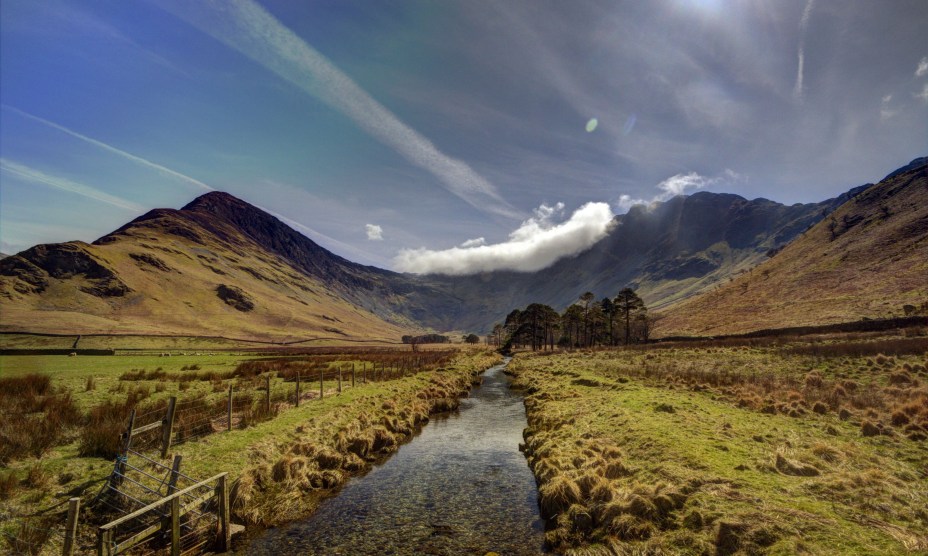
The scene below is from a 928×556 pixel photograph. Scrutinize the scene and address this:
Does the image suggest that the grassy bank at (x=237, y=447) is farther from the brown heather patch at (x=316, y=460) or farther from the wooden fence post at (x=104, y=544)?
the wooden fence post at (x=104, y=544)

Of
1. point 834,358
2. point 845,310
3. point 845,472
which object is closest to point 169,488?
point 845,472

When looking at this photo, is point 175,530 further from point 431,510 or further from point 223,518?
point 431,510

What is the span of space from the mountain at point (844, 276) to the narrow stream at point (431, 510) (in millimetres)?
92570

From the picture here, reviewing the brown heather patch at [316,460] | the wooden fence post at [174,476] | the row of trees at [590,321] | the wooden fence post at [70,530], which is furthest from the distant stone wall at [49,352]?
the row of trees at [590,321]

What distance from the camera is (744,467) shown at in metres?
13.6

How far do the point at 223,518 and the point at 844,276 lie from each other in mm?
163438

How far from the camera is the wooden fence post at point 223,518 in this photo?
40.4ft

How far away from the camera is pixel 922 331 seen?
45500 mm

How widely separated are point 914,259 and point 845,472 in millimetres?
144693

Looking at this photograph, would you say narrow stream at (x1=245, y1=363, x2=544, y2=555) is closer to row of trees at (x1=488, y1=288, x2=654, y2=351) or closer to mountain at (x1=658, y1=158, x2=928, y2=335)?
row of trees at (x1=488, y1=288, x2=654, y2=351)

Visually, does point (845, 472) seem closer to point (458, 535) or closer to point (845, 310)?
point (458, 535)

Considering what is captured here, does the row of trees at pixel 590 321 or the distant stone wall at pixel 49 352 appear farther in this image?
the row of trees at pixel 590 321

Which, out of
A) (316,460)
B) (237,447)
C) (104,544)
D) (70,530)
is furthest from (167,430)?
(70,530)

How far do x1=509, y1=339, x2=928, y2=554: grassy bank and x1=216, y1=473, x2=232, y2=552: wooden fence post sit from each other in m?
10.3
